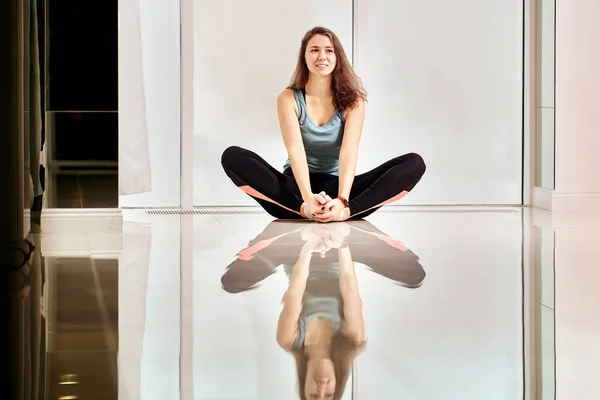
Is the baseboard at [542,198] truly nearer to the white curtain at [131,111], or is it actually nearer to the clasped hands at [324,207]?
the clasped hands at [324,207]

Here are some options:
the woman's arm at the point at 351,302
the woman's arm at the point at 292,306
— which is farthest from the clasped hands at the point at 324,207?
the woman's arm at the point at 292,306

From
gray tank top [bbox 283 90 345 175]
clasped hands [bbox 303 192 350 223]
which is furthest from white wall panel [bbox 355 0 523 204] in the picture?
clasped hands [bbox 303 192 350 223]

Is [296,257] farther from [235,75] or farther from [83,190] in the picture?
[235,75]

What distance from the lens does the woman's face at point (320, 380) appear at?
1084mm

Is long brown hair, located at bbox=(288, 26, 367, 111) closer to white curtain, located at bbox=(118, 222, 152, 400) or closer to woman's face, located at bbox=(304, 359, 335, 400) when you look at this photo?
white curtain, located at bbox=(118, 222, 152, 400)

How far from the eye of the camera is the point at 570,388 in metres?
1.14

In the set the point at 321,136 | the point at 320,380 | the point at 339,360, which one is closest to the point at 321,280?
the point at 339,360

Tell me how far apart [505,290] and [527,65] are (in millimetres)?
3182

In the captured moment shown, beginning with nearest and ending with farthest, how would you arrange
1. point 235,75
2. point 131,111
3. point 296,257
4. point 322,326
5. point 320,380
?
point 320,380
point 322,326
point 296,257
point 131,111
point 235,75

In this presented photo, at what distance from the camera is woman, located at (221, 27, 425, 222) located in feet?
11.9

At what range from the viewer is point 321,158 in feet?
12.6

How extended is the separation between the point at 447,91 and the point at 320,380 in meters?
3.89

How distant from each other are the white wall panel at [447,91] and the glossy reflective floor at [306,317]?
1795mm

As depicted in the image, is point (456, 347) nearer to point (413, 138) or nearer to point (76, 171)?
point (76, 171)
